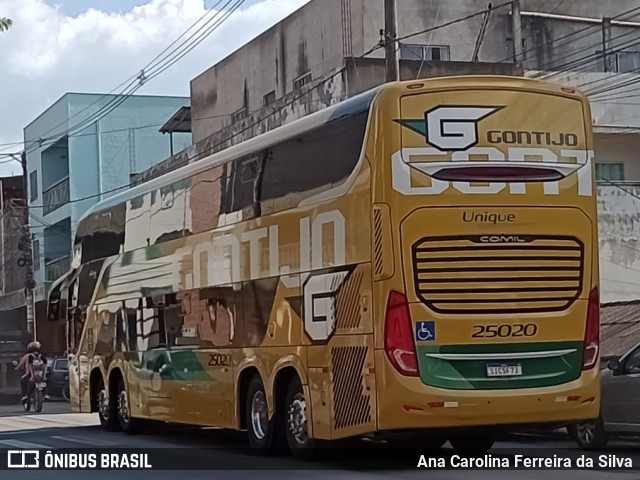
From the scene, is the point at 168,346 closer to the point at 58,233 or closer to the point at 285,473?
the point at 285,473

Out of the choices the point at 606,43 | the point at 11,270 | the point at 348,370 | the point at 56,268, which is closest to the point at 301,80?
the point at 606,43

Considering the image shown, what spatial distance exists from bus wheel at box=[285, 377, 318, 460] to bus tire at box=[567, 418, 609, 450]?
343 cm

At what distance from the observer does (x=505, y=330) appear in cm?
1301

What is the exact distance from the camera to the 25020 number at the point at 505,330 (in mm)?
12937

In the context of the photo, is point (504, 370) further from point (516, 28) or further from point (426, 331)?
point (516, 28)

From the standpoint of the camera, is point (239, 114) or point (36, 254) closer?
point (239, 114)

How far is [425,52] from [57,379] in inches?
581

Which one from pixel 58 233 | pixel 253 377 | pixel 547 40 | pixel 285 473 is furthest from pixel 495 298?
pixel 58 233

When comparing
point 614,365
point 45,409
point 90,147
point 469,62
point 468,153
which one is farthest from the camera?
point 90,147

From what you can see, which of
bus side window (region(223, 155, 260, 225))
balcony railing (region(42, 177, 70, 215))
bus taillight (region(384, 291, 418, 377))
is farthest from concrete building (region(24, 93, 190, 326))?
bus taillight (region(384, 291, 418, 377))

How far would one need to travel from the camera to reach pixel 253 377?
52.7ft

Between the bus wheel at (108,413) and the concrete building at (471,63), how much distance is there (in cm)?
975

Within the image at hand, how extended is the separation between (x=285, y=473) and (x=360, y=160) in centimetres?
363

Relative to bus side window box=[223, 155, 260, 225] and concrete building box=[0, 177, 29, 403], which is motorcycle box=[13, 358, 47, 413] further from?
concrete building box=[0, 177, 29, 403]
